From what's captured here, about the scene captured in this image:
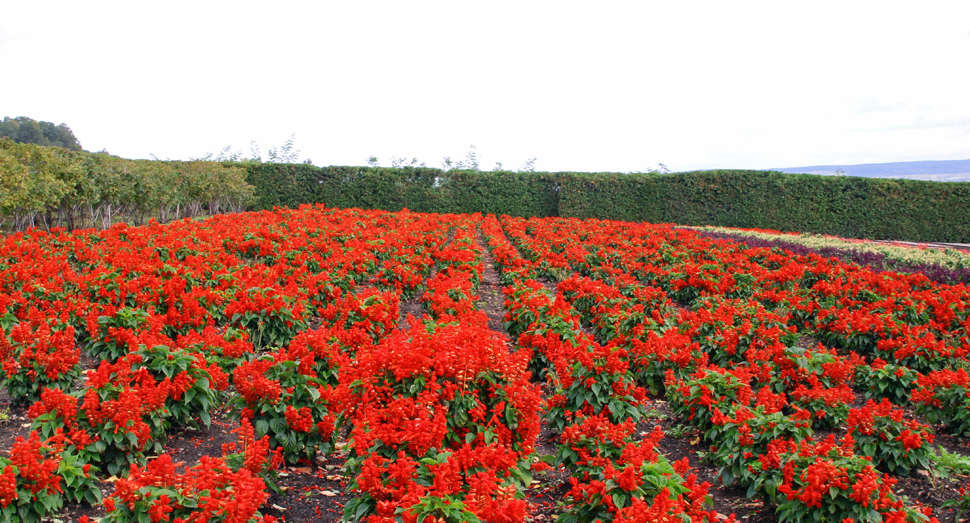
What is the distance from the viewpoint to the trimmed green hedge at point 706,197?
28047mm

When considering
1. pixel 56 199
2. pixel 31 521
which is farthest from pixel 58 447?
→ pixel 56 199

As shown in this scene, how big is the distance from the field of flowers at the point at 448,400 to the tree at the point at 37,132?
167 ft

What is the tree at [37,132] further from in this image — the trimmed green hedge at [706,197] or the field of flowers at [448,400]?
the field of flowers at [448,400]

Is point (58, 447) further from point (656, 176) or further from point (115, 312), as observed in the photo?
point (656, 176)

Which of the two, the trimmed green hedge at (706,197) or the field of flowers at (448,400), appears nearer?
the field of flowers at (448,400)

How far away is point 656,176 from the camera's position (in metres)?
28.6

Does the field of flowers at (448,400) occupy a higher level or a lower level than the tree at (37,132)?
lower

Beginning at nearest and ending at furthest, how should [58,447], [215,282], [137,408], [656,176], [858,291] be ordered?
[58,447] < [137,408] < [215,282] < [858,291] < [656,176]

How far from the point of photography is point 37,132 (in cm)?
4919

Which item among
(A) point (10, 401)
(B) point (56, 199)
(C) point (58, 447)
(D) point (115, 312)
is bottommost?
(A) point (10, 401)

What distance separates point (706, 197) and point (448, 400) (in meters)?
27.7

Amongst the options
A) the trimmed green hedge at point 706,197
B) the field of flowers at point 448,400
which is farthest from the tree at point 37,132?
the field of flowers at point 448,400

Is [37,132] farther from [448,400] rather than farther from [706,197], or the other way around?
[448,400]

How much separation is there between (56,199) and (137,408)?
44.0ft
